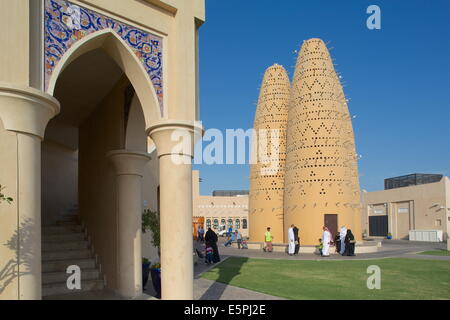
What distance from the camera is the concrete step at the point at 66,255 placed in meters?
9.92

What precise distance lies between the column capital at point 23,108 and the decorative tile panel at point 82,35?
337mm

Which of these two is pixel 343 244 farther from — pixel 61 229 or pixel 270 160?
pixel 61 229

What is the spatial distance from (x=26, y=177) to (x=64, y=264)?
5.65 metres

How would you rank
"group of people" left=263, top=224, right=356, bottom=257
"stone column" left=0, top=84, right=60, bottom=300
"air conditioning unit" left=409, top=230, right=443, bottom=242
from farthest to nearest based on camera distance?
1. "air conditioning unit" left=409, top=230, right=443, bottom=242
2. "group of people" left=263, top=224, right=356, bottom=257
3. "stone column" left=0, top=84, right=60, bottom=300

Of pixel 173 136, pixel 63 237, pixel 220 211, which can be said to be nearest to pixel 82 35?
pixel 173 136

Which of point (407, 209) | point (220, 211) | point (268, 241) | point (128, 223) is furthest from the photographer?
point (220, 211)

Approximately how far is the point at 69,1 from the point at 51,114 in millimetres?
1585

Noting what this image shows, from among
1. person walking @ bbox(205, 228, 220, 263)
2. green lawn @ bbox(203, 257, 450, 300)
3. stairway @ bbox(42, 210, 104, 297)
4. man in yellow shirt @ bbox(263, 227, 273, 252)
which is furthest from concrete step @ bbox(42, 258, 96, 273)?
man in yellow shirt @ bbox(263, 227, 273, 252)

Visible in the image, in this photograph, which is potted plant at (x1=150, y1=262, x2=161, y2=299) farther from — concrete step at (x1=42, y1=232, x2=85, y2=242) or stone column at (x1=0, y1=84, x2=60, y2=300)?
stone column at (x1=0, y1=84, x2=60, y2=300)

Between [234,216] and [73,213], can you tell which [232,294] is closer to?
[73,213]

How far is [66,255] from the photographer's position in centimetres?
1018

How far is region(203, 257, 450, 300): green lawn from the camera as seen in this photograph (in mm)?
9148

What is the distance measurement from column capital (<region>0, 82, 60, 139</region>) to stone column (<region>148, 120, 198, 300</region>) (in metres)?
1.96

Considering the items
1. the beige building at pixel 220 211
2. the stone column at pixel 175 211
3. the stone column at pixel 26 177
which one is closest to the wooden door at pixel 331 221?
the stone column at pixel 175 211
